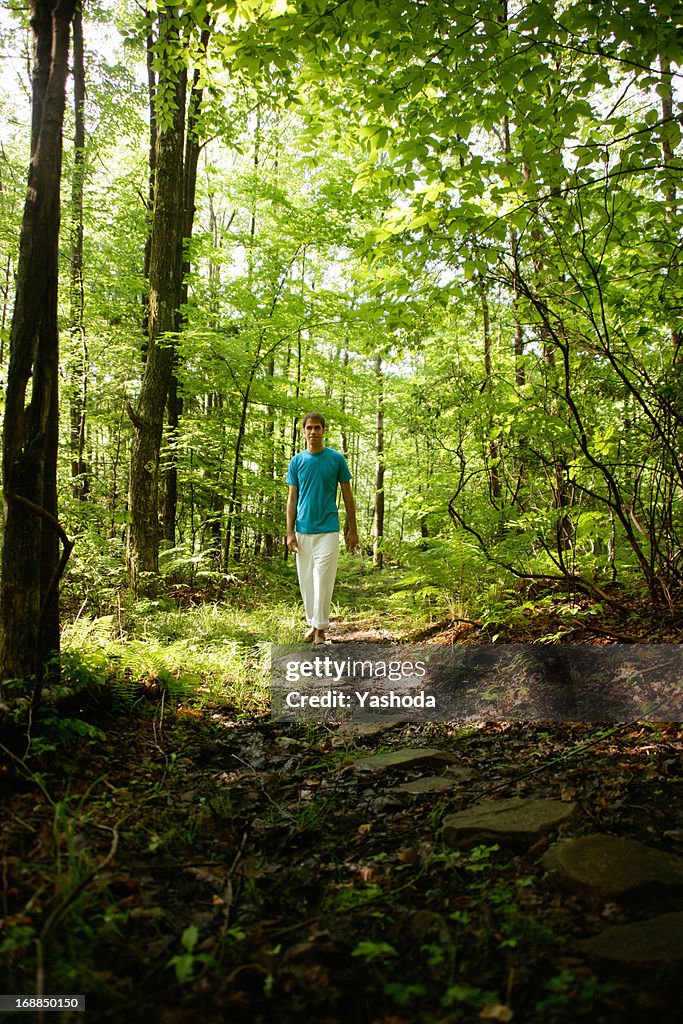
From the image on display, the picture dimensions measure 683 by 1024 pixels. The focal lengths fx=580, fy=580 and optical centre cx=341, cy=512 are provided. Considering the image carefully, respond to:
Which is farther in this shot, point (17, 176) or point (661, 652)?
point (17, 176)

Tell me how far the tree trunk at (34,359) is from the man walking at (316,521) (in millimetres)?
3405

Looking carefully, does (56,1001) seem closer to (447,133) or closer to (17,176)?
(447,133)

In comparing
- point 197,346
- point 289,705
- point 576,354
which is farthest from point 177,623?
point 576,354

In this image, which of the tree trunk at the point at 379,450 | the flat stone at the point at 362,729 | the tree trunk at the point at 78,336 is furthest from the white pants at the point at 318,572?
the tree trunk at the point at 379,450

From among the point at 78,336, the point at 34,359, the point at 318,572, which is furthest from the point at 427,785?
the point at 78,336

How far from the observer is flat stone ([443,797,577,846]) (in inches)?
99.2

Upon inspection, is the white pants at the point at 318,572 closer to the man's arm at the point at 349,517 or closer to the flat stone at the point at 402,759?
the man's arm at the point at 349,517

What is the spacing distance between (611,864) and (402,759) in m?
1.56

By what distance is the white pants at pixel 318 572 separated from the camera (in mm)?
6430

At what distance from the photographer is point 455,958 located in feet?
5.93

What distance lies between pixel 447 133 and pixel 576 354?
2.59 meters

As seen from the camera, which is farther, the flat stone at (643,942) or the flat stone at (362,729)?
the flat stone at (362,729)

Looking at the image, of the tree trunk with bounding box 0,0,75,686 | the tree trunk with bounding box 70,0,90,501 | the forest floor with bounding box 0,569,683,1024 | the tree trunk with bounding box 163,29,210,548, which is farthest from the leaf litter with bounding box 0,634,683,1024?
the tree trunk with bounding box 70,0,90,501

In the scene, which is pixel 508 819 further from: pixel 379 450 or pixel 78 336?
pixel 379 450
